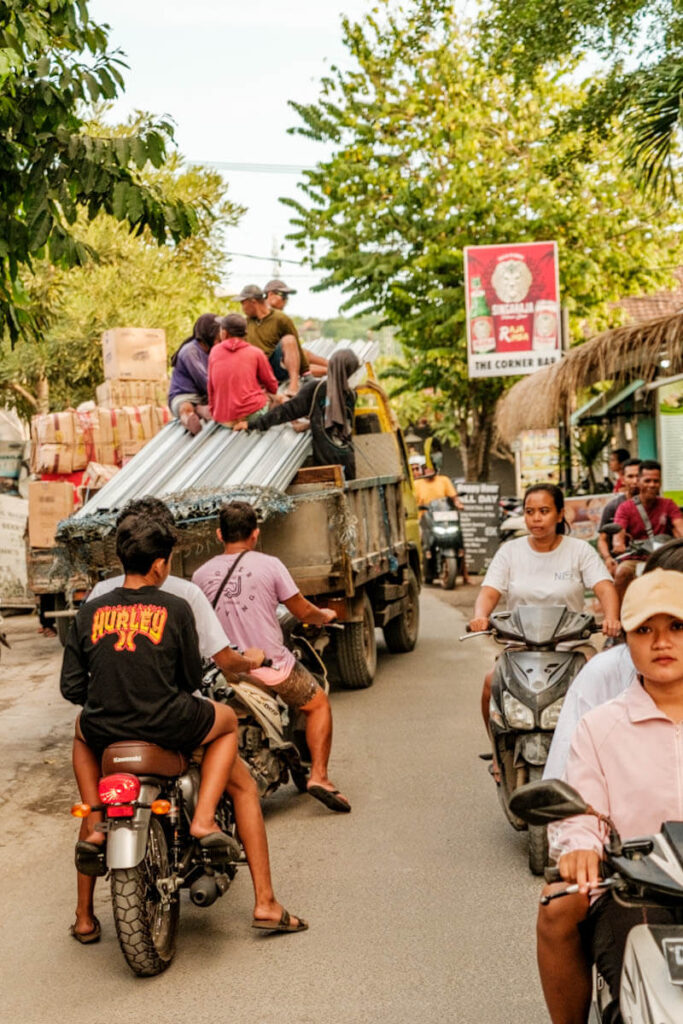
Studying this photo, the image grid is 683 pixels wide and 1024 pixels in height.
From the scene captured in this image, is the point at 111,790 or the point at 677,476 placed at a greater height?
the point at 677,476

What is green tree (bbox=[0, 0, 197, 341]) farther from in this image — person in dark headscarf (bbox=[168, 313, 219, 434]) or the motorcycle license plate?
the motorcycle license plate

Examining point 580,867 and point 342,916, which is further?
point 342,916

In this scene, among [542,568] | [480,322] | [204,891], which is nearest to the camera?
[204,891]

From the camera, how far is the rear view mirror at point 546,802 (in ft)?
9.00

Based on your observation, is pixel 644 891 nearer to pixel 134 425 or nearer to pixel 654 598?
pixel 654 598

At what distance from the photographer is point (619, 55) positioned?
1149 cm

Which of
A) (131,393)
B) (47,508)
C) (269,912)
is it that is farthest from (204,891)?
(131,393)

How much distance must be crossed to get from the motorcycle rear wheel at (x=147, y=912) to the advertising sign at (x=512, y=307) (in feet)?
52.2

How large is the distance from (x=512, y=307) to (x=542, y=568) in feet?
46.1

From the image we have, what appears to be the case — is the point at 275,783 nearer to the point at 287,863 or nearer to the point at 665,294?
the point at 287,863

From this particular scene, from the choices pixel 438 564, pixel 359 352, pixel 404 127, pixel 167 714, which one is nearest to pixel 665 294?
pixel 404 127

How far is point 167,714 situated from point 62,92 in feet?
12.6

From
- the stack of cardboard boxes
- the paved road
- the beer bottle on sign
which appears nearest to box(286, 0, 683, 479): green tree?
the beer bottle on sign

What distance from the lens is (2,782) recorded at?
854 centimetres
